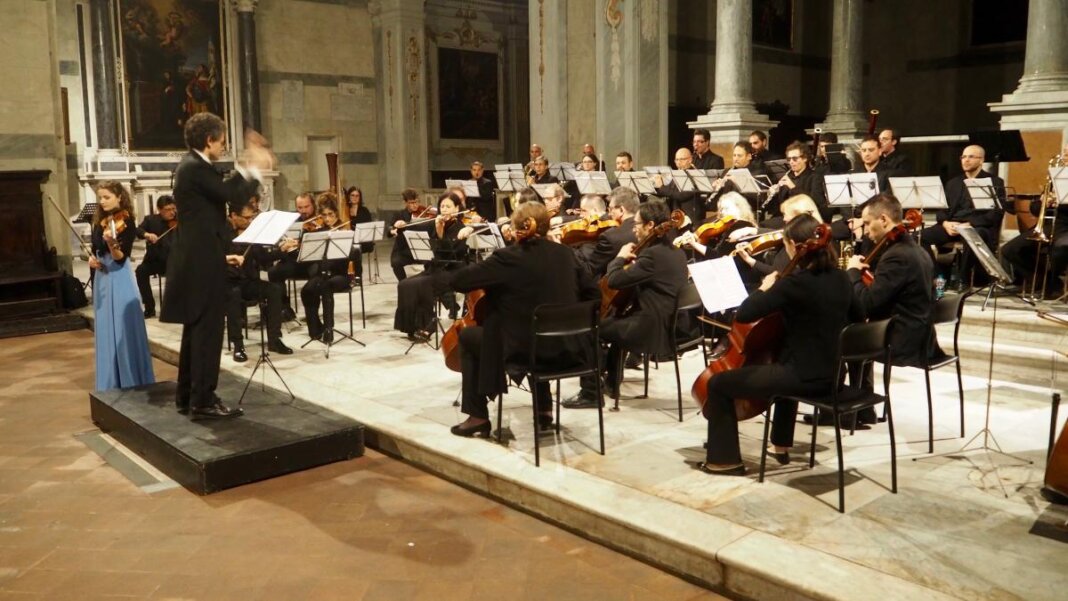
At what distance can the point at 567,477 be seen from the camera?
4246 mm

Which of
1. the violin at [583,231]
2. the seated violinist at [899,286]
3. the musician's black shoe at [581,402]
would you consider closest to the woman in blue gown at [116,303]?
the musician's black shoe at [581,402]

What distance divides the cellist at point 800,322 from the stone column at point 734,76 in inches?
269

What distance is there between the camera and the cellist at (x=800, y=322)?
12.8ft

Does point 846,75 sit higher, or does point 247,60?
point 247,60

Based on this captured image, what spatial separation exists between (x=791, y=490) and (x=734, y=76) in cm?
752

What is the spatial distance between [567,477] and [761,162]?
5923mm

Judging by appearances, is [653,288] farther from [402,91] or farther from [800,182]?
[402,91]

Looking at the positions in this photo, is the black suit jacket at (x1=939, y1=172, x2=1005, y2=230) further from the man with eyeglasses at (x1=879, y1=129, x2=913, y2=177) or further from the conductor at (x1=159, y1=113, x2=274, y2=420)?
the conductor at (x1=159, y1=113, x2=274, y2=420)

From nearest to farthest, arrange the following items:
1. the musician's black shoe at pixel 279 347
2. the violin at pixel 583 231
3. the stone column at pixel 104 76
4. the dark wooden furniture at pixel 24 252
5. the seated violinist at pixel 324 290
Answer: the violin at pixel 583 231
the musician's black shoe at pixel 279 347
the seated violinist at pixel 324 290
the dark wooden furniture at pixel 24 252
the stone column at pixel 104 76

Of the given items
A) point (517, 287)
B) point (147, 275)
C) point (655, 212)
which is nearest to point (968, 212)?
point (655, 212)

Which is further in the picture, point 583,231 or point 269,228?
point 583,231

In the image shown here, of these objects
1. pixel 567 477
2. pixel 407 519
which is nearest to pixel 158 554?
pixel 407 519

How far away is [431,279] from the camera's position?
24.3 feet

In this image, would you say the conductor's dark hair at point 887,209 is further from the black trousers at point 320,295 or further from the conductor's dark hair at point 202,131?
the black trousers at point 320,295
